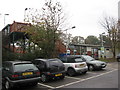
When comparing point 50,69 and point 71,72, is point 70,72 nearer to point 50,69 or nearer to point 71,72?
point 71,72

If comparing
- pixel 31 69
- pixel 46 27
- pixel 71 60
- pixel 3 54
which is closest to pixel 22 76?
pixel 31 69

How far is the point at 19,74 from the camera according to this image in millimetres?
6445

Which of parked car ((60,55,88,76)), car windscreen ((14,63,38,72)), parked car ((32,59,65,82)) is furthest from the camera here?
parked car ((60,55,88,76))

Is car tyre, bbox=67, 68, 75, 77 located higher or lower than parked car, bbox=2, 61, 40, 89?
lower

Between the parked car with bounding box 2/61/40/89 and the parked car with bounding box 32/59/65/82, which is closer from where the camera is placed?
the parked car with bounding box 2/61/40/89

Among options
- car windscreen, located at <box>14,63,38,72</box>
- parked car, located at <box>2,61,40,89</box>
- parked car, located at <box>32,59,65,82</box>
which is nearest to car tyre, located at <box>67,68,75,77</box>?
parked car, located at <box>32,59,65,82</box>

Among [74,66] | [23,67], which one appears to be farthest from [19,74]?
[74,66]

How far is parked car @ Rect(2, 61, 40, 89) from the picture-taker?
6328 millimetres

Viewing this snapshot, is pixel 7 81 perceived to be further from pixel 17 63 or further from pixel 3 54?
pixel 3 54

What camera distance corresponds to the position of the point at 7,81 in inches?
261

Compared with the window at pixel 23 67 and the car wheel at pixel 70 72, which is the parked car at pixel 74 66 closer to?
the car wheel at pixel 70 72

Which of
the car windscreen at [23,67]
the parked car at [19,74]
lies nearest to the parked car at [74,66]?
the parked car at [19,74]

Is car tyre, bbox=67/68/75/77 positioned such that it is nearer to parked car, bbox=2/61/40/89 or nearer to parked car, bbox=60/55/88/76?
parked car, bbox=60/55/88/76

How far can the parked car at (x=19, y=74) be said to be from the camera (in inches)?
249
